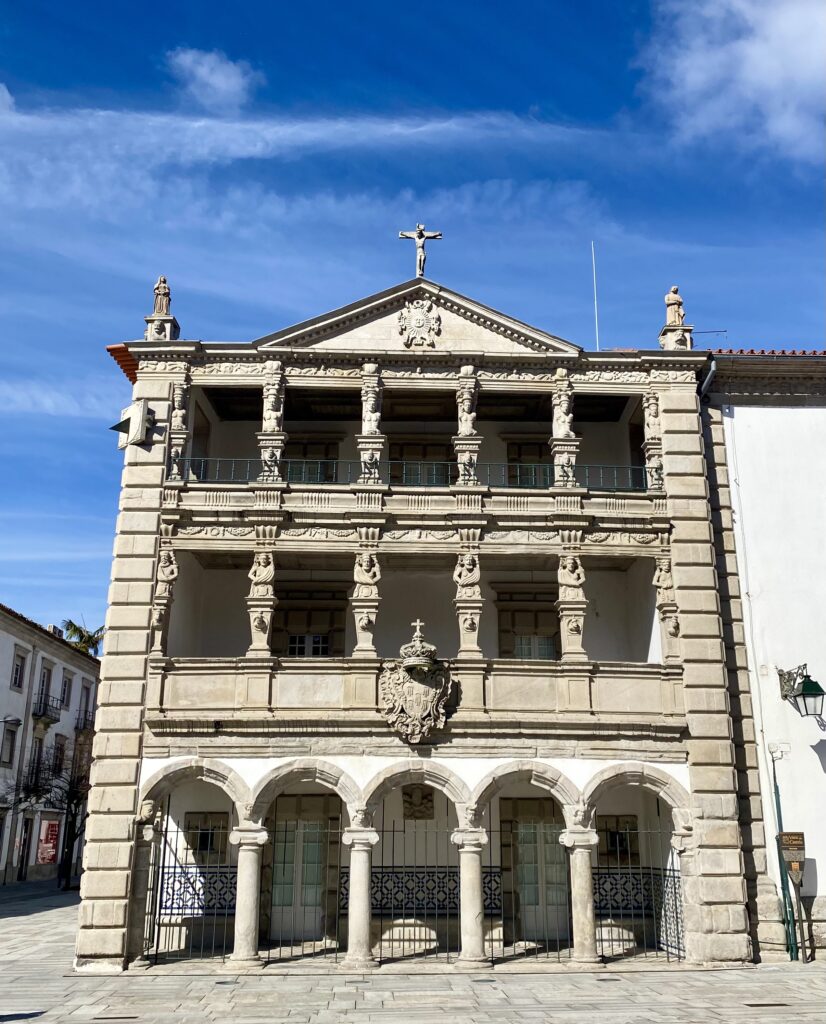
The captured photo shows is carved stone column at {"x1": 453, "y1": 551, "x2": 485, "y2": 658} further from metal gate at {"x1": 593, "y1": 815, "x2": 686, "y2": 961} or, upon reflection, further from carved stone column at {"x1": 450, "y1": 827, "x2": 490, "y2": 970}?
metal gate at {"x1": 593, "y1": 815, "x2": 686, "y2": 961}

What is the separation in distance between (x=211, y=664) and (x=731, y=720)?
1040cm

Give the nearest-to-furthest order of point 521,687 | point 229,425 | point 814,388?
point 521,687 < point 814,388 < point 229,425

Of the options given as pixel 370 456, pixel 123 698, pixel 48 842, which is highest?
pixel 370 456

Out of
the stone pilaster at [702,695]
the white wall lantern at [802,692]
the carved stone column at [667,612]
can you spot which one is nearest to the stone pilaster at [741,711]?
the stone pilaster at [702,695]

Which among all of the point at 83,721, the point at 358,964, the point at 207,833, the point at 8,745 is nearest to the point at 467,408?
the point at 207,833

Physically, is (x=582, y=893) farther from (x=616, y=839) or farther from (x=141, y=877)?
(x=141, y=877)

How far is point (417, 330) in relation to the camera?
21656 millimetres

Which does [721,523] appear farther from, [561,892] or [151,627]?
[151,627]

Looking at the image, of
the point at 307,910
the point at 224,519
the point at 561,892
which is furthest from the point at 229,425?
the point at 561,892

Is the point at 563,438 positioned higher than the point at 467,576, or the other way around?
the point at 563,438

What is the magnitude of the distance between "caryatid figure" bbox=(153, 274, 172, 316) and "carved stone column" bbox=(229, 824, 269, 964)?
11318 mm

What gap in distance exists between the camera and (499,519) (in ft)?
66.8

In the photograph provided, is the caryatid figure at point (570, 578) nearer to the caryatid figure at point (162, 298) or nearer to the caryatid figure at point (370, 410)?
the caryatid figure at point (370, 410)

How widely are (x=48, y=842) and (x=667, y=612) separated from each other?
3434 centimetres
